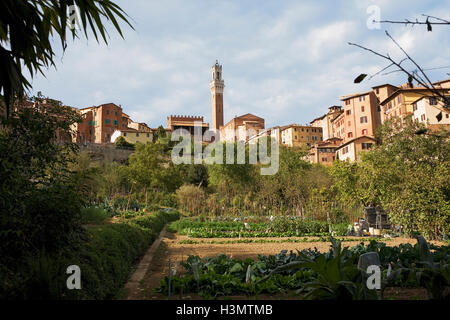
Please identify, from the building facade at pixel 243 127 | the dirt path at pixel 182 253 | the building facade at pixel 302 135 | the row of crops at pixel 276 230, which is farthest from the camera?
the building facade at pixel 243 127

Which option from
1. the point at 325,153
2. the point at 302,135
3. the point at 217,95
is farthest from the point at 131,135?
the point at 217,95

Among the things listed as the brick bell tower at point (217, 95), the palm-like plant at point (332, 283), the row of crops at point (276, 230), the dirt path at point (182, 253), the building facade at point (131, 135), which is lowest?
the dirt path at point (182, 253)

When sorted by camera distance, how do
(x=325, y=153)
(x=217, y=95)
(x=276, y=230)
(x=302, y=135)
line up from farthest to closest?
(x=217, y=95), (x=302, y=135), (x=325, y=153), (x=276, y=230)

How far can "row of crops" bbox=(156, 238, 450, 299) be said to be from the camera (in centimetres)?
336

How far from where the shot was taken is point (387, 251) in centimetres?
656

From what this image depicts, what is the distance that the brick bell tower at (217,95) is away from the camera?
99.2 metres

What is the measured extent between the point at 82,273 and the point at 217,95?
101695 millimetres

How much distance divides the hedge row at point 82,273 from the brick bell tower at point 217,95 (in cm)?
9246

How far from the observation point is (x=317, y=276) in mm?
5336

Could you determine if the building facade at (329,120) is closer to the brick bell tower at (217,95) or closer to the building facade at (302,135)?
the building facade at (302,135)
